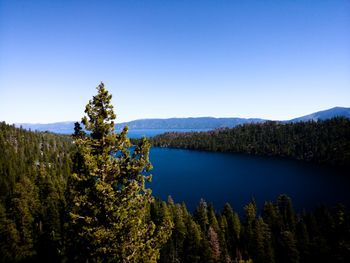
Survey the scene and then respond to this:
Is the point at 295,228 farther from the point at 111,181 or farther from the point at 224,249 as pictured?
the point at 111,181

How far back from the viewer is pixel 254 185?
149625 millimetres

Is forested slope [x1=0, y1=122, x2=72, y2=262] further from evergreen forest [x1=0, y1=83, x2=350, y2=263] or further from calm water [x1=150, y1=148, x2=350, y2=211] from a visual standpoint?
calm water [x1=150, y1=148, x2=350, y2=211]

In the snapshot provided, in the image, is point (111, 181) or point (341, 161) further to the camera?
point (341, 161)

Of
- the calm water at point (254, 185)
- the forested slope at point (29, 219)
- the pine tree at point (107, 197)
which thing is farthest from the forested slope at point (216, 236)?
the pine tree at point (107, 197)

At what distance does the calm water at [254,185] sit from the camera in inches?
4897

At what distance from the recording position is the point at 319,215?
7806 cm

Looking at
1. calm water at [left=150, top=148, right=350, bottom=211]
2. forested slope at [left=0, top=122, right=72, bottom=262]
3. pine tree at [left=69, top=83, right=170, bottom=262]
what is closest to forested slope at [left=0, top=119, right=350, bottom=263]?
forested slope at [left=0, top=122, right=72, bottom=262]

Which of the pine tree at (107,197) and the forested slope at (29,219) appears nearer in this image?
the pine tree at (107,197)

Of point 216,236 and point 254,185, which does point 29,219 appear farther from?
point 254,185

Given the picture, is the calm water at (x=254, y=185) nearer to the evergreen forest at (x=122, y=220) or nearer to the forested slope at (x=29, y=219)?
the evergreen forest at (x=122, y=220)

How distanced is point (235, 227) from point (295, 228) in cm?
1491

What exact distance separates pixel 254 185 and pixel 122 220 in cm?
14213

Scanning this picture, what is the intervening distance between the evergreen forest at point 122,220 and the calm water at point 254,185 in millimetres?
38447

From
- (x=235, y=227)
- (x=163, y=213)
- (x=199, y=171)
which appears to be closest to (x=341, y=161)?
(x=199, y=171)
